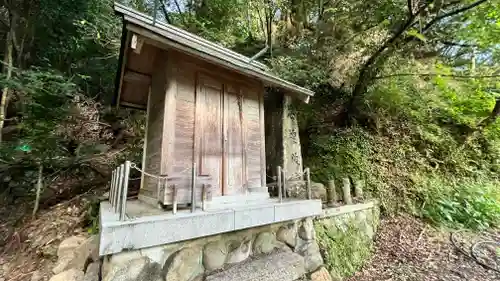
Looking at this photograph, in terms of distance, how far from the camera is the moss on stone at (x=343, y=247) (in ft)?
14.3

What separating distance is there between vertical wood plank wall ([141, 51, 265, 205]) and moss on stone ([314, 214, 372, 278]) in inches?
64.5

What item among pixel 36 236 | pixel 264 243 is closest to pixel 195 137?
pixel 264 243

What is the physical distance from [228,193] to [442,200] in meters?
6.38

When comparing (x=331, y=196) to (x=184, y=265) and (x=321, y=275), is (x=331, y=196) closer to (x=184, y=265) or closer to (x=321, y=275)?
(x=321, y=275)

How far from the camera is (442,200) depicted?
6574 millimetres

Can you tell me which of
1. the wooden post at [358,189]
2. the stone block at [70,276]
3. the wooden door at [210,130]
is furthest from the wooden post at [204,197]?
the wooden post at [358,189]

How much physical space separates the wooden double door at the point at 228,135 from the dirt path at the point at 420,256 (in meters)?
2.89

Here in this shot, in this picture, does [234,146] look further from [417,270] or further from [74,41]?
[74,41]

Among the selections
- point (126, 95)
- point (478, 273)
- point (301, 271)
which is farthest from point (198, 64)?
point (478, 273)

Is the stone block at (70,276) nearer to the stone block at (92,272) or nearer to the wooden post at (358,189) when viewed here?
the stone block at (92,272)

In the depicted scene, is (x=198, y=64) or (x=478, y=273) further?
(x=478, y=273)

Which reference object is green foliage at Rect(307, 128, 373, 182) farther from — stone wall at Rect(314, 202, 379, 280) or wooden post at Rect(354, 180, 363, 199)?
stone wall at Rect(314, 202, 379, 280)

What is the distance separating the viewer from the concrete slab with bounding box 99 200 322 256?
88.3 inches

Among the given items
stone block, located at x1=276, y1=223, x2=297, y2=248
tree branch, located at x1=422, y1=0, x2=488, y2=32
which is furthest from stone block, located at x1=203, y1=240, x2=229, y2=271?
tree branch, located at x1=422, y1=0, x2=488, y2=32
